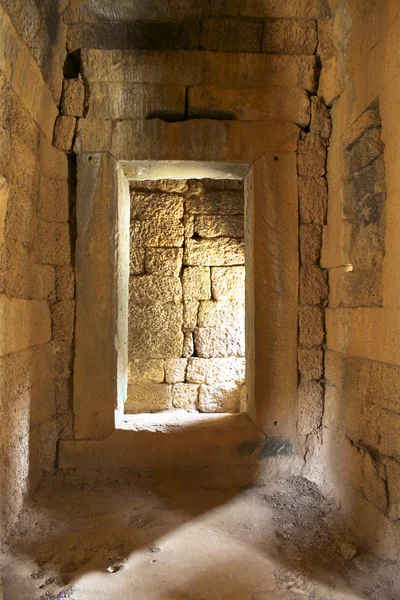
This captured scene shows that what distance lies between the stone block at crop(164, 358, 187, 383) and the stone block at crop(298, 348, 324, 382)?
2892mm

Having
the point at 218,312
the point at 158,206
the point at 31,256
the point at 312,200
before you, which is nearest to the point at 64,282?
the point at 31,256

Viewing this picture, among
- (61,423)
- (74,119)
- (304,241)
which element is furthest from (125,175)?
(61,423)

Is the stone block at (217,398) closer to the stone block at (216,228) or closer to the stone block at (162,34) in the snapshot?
the stone block at (216,228)

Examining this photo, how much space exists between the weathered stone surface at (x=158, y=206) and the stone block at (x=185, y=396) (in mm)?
2360

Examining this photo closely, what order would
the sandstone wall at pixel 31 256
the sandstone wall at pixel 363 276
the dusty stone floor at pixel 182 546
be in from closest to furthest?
the dusty stone floor at pixel 182 546
the sandstone wall at pixel 363 276
the sandstone wall at pixel 31 256

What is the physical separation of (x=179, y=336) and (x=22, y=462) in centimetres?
340

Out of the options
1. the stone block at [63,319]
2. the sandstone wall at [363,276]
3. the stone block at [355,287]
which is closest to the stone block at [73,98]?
the stone block at [63,319]

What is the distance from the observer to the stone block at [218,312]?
6.13 metres

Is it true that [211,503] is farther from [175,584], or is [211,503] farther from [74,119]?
[74,119]

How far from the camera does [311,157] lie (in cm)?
354

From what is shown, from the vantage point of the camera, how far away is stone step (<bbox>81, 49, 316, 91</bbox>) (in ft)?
11.4

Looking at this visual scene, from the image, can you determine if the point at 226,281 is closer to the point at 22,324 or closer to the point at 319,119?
the point at 319,119

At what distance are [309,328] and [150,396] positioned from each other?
3260 millimetres

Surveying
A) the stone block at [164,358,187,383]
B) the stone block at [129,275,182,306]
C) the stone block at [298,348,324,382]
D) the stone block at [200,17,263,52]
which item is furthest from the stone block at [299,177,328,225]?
the stone block at [164,358,187,383]
